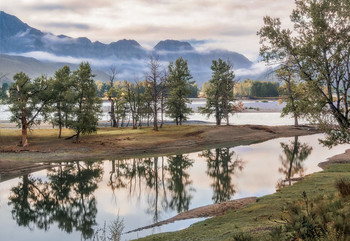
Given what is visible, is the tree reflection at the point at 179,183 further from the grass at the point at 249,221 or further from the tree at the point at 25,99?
the tree at the point at 25,99

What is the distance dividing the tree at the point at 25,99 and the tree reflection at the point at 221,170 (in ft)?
85.0

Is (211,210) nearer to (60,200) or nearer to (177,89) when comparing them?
(60,200)

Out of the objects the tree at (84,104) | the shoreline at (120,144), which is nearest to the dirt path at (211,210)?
the shoreline at (120,144)

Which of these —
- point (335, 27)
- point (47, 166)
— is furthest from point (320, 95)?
point (47, 166)

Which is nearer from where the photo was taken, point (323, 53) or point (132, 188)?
point (323, 53)

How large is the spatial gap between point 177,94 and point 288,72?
5763 centimetres

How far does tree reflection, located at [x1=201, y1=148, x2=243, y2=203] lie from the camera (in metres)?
28.0

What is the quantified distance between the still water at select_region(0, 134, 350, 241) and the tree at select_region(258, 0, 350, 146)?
34.3ft

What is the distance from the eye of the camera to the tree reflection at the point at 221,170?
2797cm

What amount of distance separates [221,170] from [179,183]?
7464 mm

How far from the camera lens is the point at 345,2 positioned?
17562 mm

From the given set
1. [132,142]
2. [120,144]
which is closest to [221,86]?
[132,142]

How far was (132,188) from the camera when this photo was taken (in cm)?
3100

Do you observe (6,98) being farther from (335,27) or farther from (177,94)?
(335,27)
